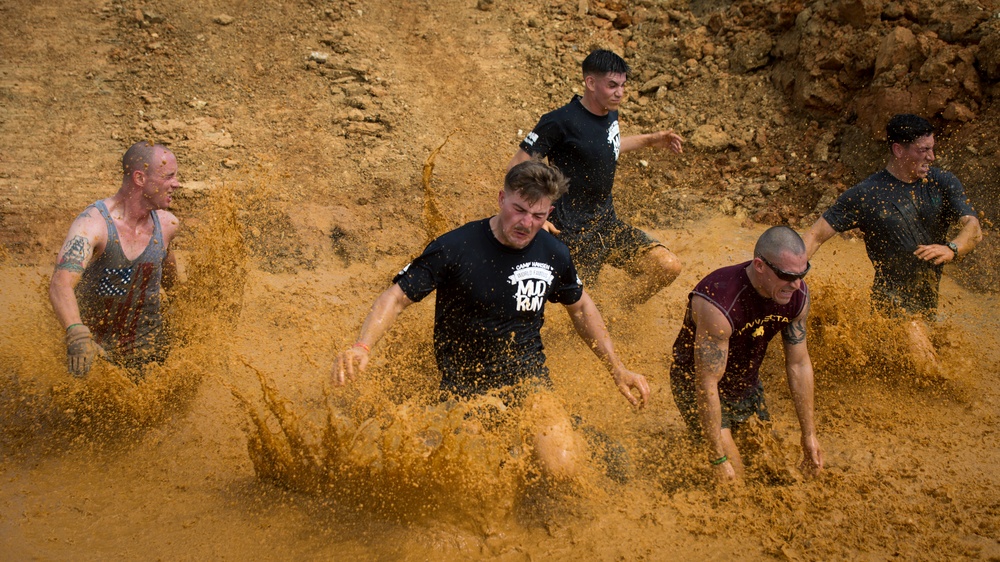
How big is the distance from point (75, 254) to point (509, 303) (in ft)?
7.84

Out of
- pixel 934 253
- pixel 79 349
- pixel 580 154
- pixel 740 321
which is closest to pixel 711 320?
pixel 740 321

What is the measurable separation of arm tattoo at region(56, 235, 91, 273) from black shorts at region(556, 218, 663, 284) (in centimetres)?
299

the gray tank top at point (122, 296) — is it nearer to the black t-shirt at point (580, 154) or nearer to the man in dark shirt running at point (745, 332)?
the black t-shirt at point (580, 154)

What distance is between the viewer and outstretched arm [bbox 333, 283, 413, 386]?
3.43m

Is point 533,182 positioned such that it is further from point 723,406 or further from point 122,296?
point 122,296

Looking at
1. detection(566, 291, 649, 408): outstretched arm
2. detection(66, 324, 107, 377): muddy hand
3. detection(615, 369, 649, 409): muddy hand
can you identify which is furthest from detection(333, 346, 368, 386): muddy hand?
detection(66, 324, 107, 377): muddy hand

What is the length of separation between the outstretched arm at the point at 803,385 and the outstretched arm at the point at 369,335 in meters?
1.97

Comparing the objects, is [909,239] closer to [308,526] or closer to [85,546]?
[308,526]

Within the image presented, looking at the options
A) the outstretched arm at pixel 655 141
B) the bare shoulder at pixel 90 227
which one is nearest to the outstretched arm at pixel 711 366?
the outstretched arm at pixel 655 141

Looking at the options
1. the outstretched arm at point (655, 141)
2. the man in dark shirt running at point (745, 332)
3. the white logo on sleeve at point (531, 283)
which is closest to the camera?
the man in dark shirt running at point (745, 332)

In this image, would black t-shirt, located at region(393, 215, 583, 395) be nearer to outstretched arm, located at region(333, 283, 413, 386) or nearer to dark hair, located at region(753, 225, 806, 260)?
outstretched arm, located at region(333, 283, 413, 386)

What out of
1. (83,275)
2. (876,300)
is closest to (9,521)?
(83,275)

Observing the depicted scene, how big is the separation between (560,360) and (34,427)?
11.2 feet

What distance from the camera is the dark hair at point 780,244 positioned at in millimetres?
3758
